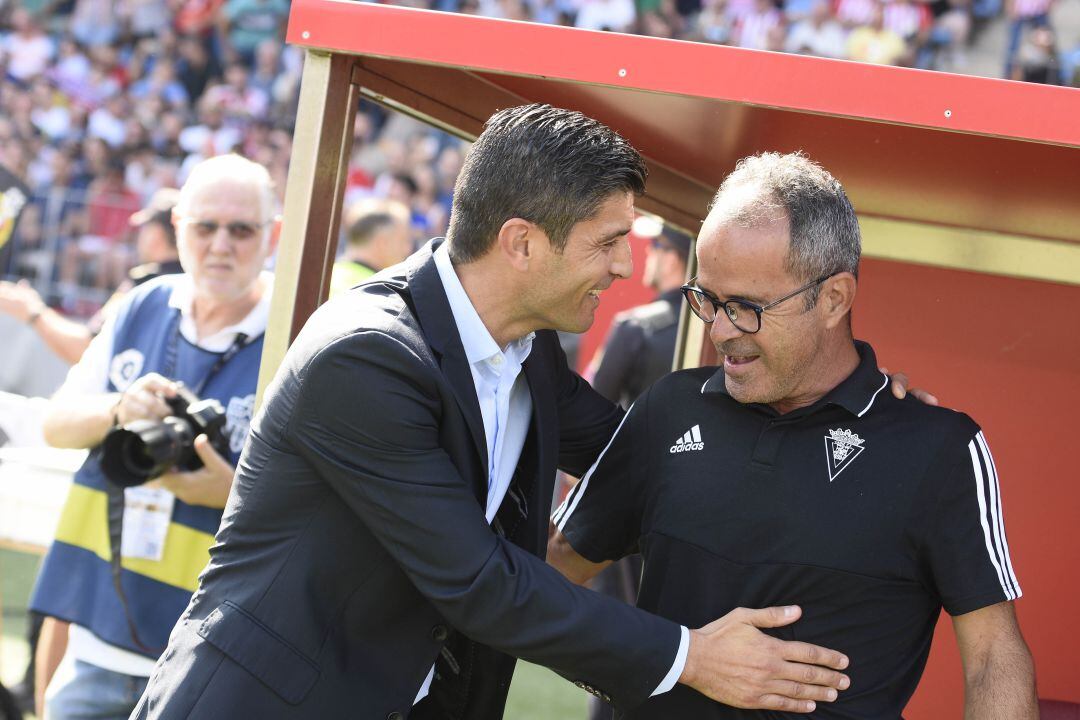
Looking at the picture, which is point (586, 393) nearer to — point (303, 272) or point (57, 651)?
point (303, 272)

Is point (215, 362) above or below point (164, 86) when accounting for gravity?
below

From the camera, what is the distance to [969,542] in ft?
6.47

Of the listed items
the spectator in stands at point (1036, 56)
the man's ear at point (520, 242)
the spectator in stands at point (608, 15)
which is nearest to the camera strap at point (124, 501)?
the man's ear at point (520, 242)

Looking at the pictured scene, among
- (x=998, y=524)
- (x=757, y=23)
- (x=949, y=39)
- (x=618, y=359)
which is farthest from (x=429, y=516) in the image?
(x=757, y=23)

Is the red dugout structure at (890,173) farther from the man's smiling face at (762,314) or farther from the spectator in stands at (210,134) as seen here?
the spectator in stands at (210,134)

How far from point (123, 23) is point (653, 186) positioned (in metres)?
13.4

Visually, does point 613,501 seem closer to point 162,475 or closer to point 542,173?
point 542,173

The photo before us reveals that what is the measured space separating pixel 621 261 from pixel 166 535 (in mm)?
1462

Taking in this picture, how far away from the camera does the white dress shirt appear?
6.88 ft

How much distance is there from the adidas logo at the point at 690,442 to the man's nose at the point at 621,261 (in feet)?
1.07

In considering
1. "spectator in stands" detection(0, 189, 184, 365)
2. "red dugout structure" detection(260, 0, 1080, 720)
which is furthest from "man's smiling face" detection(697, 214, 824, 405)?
"spectator in stands" detection(0, 189, 184, 365)

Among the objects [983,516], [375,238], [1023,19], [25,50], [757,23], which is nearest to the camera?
[983,516]

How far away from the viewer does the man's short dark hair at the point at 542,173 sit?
6.71 feet

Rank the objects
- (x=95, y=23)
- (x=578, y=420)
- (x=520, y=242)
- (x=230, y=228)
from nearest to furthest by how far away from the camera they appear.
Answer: (x=520, y=242), (x=578, y=420), (x=230, y=228), (x=95, y=23)
